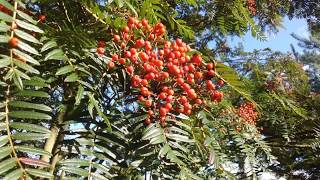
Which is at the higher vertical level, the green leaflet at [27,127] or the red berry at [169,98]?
the red berry at [169,98]

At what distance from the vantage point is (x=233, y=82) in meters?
1.80

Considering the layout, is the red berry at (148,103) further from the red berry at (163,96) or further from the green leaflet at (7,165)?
the green leaflet at (7,165)

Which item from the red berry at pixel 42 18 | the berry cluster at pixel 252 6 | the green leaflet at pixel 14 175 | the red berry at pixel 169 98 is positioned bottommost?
the green leaflet at pixel 14 175

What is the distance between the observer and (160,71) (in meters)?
1.62

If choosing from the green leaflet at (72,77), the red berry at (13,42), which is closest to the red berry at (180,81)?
the green leaflet at (72,77)

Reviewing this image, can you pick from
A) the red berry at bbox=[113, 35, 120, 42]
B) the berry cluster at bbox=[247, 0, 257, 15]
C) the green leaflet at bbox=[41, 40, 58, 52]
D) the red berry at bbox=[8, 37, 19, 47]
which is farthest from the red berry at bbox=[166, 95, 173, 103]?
the berry cluster at bbox=[247, 0, 257, 15]

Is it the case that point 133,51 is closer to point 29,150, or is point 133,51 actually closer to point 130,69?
point 130,69

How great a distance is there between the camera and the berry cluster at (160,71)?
1597mm

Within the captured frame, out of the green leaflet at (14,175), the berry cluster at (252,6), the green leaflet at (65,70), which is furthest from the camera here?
the berry cluster at (252,6)

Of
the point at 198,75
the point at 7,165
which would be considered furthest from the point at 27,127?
the point at 198,75

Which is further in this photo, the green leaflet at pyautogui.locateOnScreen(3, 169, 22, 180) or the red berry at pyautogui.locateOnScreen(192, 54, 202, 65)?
the red berry at pyautogui.locateOnScreen(192, 54, 202, 65)

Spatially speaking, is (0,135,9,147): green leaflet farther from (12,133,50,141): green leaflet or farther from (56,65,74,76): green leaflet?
(56,65,74,76): green leaflet

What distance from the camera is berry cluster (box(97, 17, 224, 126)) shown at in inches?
62.9

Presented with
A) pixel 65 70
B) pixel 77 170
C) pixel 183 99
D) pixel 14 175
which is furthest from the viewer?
pixel 183 99
